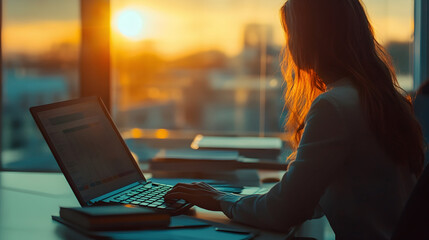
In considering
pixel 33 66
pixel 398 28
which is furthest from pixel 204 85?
pixel 33 66

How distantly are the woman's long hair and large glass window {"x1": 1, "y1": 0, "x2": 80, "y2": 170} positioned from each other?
1.98 m

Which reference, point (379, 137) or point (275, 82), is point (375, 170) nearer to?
point (379, 137)

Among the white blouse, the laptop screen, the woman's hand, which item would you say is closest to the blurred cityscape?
the laptop screen

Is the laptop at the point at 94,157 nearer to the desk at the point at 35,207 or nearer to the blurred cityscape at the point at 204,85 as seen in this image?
the desk at the point at 35,207

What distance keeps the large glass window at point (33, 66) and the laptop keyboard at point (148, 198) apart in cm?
168

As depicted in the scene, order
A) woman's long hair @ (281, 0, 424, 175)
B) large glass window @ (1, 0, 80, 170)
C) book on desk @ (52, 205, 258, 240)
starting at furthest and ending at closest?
large glass window @ (1, 0, 80, 170) → woman's long hair @ (281, 0, 424, 175) → book on desk @ (52, 205, 258, 240)

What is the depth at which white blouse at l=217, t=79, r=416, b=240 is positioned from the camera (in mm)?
1178

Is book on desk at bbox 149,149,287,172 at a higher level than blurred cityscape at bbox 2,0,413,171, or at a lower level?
lower

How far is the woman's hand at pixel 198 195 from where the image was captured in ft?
4.45

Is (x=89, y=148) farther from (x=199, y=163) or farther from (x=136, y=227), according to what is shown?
(x=199, y=163)

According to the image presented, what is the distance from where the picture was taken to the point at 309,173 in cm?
117

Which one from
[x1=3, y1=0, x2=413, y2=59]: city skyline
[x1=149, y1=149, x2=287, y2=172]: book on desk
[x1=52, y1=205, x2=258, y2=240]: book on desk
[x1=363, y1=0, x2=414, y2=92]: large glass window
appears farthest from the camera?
[x1=3, y1=0, x2=413, y2=59]: city skyline

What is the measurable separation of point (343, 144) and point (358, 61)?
0.23 metres

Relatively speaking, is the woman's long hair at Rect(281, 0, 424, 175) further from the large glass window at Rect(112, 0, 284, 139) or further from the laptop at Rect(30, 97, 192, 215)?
the large glass window at Rect(112, 0, 284, 139)
